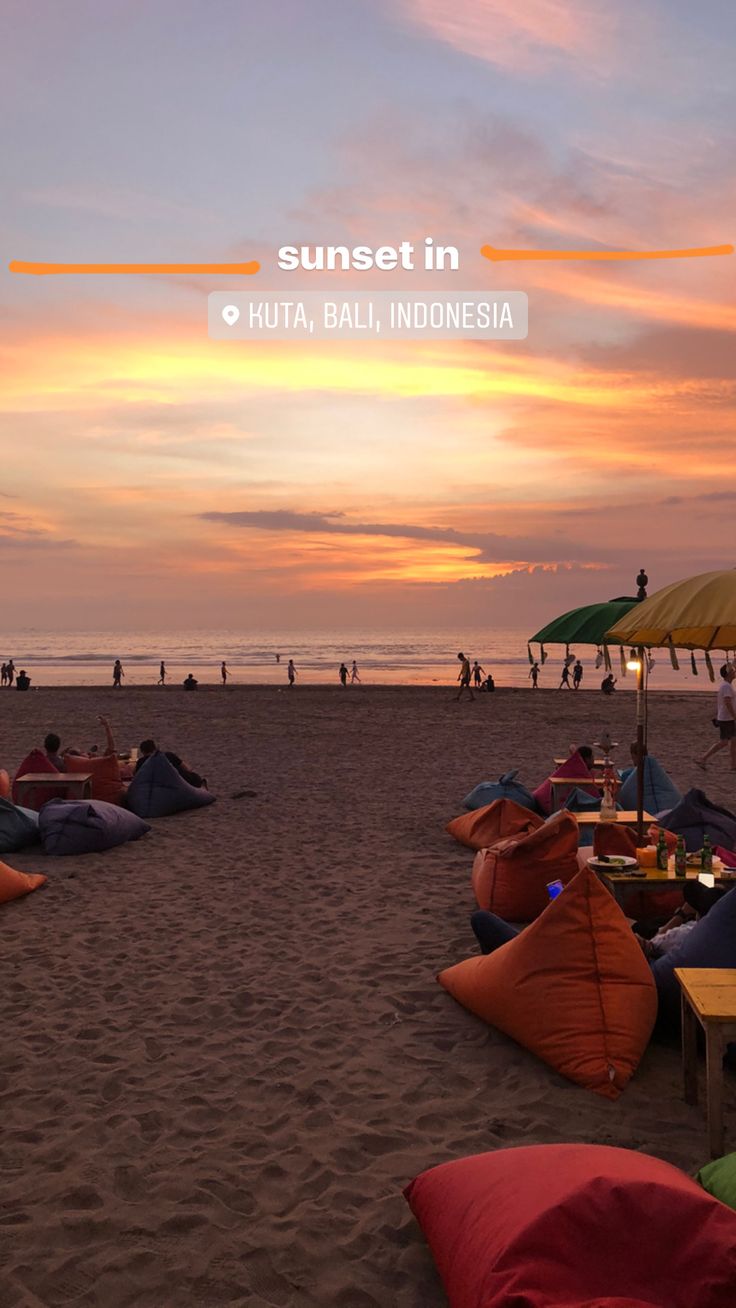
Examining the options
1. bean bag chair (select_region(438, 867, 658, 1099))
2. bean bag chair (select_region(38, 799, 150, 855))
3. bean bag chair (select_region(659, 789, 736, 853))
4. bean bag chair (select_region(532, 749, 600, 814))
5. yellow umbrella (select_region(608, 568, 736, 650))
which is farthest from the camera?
bean bag chair (select_region(532, 749, 600, 814))

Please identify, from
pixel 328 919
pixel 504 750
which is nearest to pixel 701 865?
pixel 328 919

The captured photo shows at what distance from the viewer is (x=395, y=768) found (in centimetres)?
1603

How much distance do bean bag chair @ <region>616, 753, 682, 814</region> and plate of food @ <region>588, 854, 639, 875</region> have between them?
318 centimetres

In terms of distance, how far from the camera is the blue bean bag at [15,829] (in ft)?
31.3

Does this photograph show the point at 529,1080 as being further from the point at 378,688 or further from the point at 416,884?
the point at 378,688


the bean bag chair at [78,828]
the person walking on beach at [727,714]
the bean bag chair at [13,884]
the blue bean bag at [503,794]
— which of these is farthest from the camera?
the person walking on beach at [727,714]

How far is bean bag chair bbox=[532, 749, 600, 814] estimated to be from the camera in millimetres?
10516

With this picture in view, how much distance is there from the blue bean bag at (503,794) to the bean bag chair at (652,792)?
1288 millimetres

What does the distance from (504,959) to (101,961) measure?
305cm

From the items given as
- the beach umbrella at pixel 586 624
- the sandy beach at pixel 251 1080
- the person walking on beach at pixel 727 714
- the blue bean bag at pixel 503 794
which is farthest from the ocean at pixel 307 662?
the sandy beach at pixel 251 1080

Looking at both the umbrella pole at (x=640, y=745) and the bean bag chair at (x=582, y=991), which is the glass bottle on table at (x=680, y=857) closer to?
the umbrella pole at (x=640, y=745)

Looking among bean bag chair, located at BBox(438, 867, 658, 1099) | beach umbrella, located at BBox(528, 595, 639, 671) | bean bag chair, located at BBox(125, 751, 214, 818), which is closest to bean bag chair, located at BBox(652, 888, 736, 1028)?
bean bag chair, located at BBox(438, 867, 658, 1099)

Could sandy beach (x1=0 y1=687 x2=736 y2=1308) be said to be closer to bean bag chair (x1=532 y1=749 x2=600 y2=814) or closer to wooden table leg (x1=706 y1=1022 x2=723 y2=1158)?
wooden table leg (x1=706 y1=1022 x2=723 y2=1158)

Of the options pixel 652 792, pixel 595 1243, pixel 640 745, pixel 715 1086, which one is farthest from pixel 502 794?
pixel 595 1243
